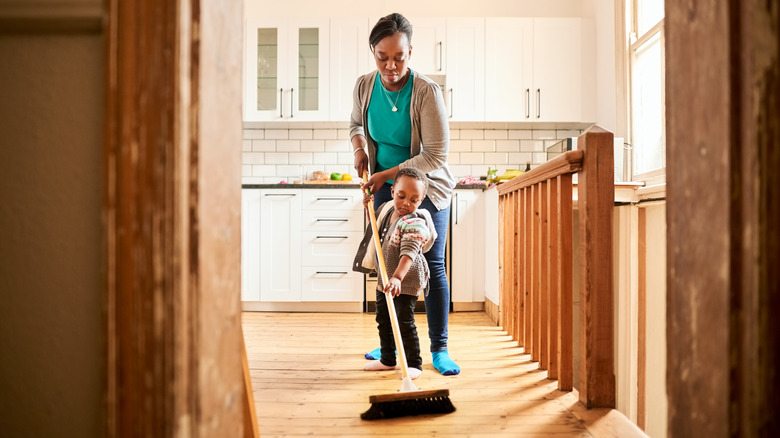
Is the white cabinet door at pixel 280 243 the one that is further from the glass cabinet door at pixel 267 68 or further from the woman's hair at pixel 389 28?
the woman's hair at pixel 389 28

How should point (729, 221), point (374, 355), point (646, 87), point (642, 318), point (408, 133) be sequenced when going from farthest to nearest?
1. point (646, 87)
2. point (642, 318)
3. point (374, 355)
4. point (408, 133)
5. point (729, 221)

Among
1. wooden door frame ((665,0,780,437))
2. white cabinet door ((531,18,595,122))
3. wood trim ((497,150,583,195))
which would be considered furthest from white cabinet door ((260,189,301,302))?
wooden door frame ((665,0,780,437))

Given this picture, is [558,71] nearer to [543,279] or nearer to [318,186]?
[318,186]

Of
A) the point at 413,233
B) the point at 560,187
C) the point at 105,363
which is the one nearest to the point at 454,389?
the point at 413,233

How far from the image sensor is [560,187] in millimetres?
1686

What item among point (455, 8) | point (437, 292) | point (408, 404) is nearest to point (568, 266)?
point (437, 292)

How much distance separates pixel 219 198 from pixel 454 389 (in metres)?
1.29

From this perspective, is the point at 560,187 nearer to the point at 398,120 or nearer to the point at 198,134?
the point at 398,120

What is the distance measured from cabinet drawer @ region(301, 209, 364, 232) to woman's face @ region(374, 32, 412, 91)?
1654 mm

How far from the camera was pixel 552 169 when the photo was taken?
175 cm

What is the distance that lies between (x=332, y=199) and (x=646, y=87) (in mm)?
2240

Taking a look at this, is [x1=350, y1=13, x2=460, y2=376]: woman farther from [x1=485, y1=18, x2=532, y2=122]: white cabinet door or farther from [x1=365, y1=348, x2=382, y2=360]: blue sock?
[x1=485, y1=18, x2=532, y2=122]: white cabinet door

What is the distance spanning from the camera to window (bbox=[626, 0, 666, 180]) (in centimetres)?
313

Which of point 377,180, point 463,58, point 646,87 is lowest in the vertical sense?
point 377,180
